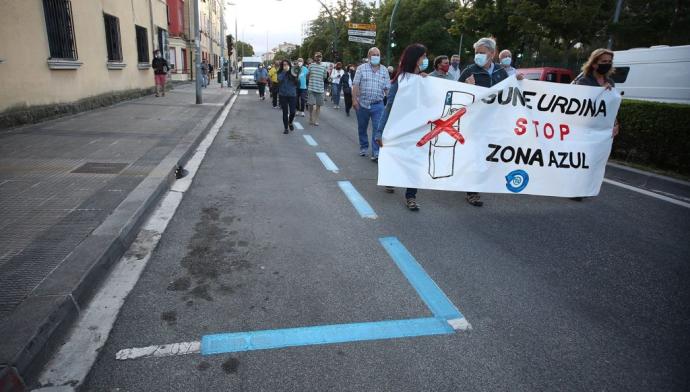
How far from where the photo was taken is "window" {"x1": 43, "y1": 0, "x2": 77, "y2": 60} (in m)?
9.93

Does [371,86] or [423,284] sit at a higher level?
[371,86]

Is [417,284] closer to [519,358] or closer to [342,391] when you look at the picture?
[519,358]

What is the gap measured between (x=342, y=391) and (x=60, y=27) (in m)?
12.0

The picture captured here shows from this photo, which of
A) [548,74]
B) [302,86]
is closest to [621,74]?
[548,74]

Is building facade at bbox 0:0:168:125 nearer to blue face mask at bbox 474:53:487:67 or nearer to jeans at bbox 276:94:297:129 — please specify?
jeans at bbox 276:94:297:129

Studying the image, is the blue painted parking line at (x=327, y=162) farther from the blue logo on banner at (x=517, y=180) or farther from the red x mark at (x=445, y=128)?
the blue logo on banner at (x=517, y=180)

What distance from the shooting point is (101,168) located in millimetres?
5707

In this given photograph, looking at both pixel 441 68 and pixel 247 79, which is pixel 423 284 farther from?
pixel 247 79

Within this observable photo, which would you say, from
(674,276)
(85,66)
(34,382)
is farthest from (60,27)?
(674,276)

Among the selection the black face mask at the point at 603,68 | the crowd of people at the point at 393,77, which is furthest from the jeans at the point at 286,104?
the black face mask at the point at 603,68

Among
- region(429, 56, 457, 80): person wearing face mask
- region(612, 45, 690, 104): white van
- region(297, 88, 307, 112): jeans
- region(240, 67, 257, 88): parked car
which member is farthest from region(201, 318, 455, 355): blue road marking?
region(240, 67, 257, 88): parked car

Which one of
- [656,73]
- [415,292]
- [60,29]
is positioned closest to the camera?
[415,292]

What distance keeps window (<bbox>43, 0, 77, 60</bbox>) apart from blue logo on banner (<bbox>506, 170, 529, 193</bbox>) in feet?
34.8

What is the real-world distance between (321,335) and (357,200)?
2.84 meters
